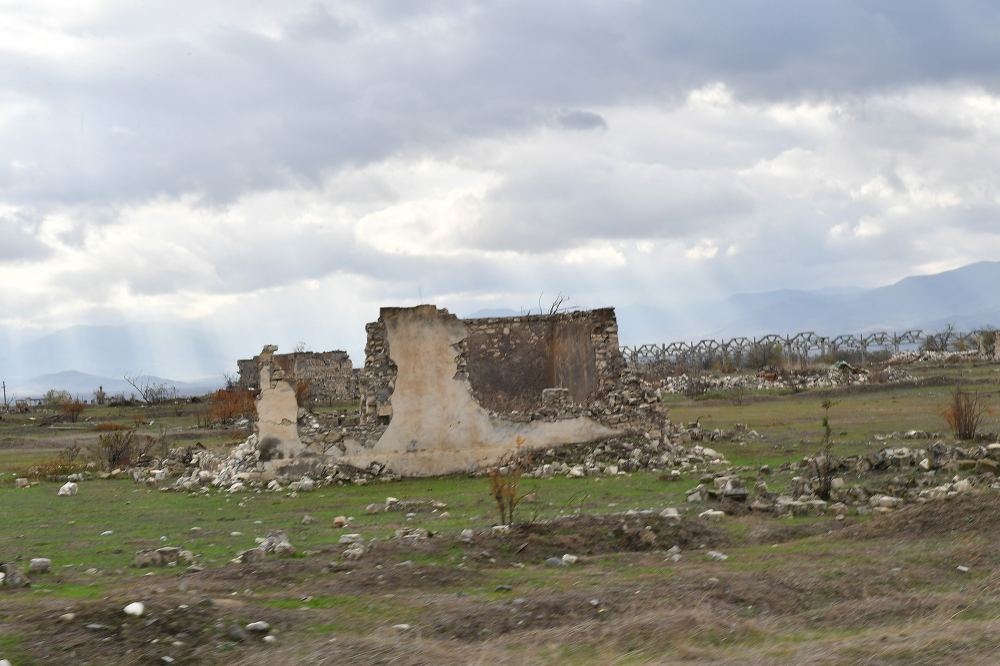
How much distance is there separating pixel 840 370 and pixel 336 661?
45451 millimetres

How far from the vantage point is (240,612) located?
24.3ft

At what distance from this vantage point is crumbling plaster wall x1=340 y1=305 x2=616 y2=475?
1980 centimetres

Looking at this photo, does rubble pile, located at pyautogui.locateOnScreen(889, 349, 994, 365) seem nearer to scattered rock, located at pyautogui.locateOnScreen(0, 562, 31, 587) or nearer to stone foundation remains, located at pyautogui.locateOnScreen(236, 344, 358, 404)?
stone foundation remains, located at pyautogui.locateOnScreen(236, 344, 358, 404)

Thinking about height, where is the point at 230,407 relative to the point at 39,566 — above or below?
above

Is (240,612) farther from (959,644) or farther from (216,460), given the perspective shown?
(216,460)

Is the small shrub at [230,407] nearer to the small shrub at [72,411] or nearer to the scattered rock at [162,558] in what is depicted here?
the small shrub at [72,411]

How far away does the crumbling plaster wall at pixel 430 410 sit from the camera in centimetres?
1980

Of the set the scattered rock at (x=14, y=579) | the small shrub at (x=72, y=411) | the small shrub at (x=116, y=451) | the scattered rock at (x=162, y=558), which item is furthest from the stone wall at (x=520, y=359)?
the small shrub at (x=72, y=411)

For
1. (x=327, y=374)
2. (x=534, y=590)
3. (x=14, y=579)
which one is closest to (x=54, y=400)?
(x=327, y=374)

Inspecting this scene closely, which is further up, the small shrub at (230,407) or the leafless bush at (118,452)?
the small shrub at (230,407)

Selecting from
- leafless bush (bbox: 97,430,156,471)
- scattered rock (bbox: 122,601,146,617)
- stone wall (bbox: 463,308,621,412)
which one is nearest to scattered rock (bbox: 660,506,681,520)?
scattered rock (bbox: 122,601,146,617)

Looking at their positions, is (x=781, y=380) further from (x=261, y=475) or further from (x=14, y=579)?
(x=14, y=579)

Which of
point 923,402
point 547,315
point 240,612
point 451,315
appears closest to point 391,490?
point 451,315

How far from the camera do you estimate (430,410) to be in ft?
65.3
